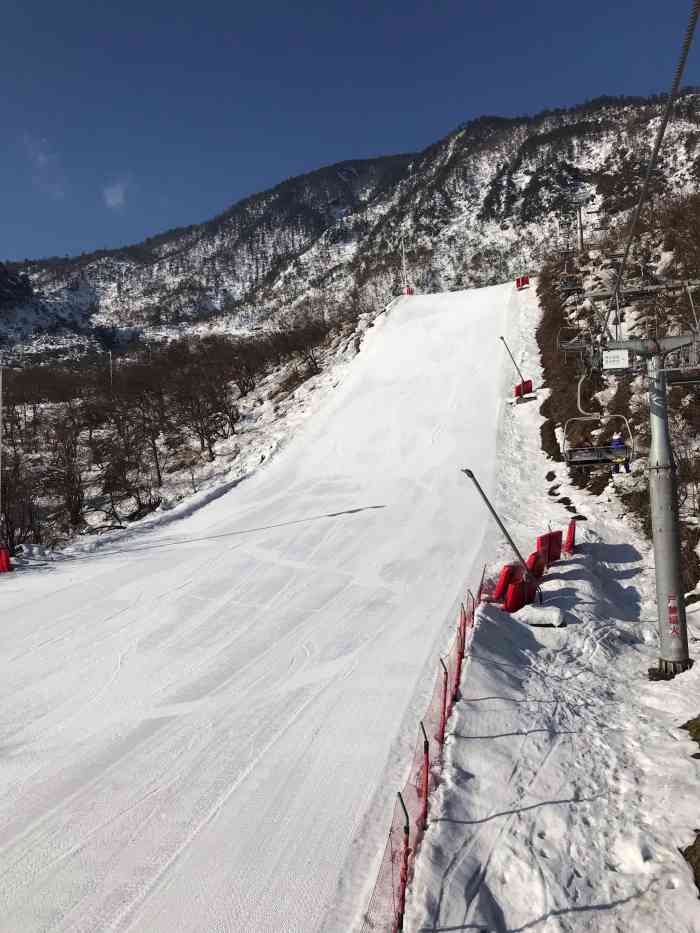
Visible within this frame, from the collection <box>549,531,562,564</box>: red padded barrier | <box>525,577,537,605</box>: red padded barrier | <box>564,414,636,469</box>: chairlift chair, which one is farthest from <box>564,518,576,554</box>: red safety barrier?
<box>564,414,636,469</box>: chairlift chair

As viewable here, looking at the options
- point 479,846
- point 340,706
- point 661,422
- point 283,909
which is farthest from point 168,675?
point 661,422

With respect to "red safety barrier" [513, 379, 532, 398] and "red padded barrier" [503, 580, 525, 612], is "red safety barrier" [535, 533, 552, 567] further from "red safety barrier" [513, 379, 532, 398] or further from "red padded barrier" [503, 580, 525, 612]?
"red safety barrier" [513, 379, 532, 398]

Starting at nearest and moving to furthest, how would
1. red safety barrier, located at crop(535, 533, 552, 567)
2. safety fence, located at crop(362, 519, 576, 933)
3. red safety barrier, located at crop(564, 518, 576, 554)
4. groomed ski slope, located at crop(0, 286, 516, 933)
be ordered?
safety fence, located at crop(362, 519, 576, 933) < groomed ski slope, located at crop(0, 286, 516, 933) < red safety barrier, located at crop(535, 533, 552, 567) < red safety barrier, located at crop(564, 518, 576, 554)

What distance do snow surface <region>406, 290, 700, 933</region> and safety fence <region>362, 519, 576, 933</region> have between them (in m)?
0.13

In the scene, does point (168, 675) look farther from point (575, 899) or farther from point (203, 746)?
point (575, 899)

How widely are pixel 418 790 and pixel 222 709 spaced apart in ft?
10.6

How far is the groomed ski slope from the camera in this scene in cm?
520

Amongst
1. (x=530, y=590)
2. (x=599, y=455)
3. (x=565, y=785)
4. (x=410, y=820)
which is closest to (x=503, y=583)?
(x=530, y=590)

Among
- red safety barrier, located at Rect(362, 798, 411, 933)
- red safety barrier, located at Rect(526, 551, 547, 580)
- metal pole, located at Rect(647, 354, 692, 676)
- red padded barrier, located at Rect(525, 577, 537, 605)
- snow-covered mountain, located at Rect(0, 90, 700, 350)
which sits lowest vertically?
red safety barrier, located at Rect(362, 798, 411, 933)

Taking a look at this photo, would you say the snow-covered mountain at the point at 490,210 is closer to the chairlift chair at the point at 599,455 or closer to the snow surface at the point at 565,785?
the chairlift chair at the point at 599,455

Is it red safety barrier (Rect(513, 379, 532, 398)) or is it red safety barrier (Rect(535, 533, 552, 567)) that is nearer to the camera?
red safety barrier (Rect(535, 533, 552, 567))

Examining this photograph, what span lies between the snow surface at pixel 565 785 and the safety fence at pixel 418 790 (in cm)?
13

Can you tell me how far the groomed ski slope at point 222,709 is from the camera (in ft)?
17.0

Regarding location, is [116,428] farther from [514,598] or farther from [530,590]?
[514,598]
